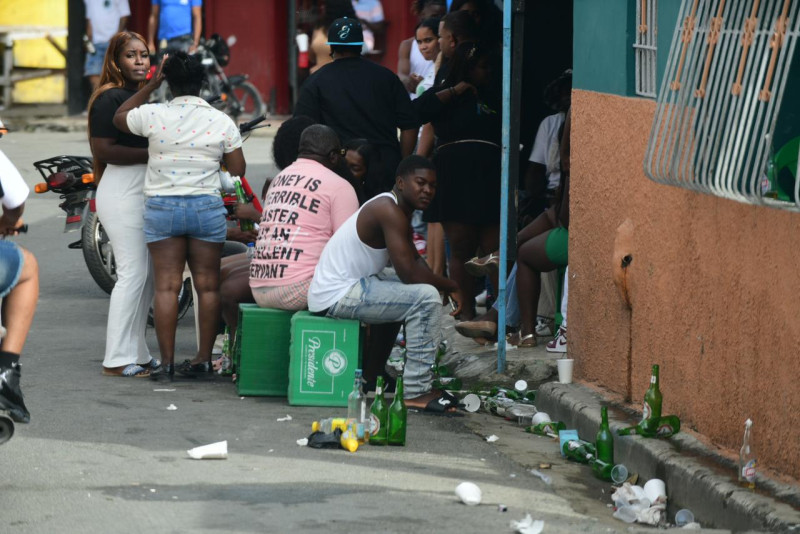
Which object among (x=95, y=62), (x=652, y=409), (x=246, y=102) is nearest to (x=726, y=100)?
(x=652, y=409)

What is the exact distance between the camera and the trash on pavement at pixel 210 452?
21.5ft

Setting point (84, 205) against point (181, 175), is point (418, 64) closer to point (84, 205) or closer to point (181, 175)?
point (84, 205)

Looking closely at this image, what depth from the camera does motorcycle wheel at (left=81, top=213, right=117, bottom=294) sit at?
34.2 feet

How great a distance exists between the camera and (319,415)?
7613mm

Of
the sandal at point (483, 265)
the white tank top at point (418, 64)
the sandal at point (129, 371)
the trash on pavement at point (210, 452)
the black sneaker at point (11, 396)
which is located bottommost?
the sandal at point (129, 371)

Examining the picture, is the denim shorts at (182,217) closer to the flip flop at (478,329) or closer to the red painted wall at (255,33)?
the flip flop at (478,329)

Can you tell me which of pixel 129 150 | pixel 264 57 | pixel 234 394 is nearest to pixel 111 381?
pixel 234 394

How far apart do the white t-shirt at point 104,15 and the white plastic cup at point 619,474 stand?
1578 cm

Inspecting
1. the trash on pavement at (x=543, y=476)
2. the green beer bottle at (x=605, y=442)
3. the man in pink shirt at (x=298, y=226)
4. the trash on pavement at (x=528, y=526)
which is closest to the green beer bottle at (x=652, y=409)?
the green beer bottle at (x=605, y=442)

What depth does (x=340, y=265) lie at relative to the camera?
25.4ft

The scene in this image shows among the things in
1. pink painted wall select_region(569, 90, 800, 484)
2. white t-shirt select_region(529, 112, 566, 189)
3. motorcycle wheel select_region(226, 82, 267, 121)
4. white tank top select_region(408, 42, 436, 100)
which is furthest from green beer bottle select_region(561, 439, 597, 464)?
motorcycle wheel select_region(226, 82, 267, 121)

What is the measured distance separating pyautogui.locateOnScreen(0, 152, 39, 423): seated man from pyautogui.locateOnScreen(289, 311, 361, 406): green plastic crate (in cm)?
193

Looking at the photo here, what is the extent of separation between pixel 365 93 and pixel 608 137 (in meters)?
2.06

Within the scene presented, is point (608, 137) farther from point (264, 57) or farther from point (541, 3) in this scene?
point (264, 57)
